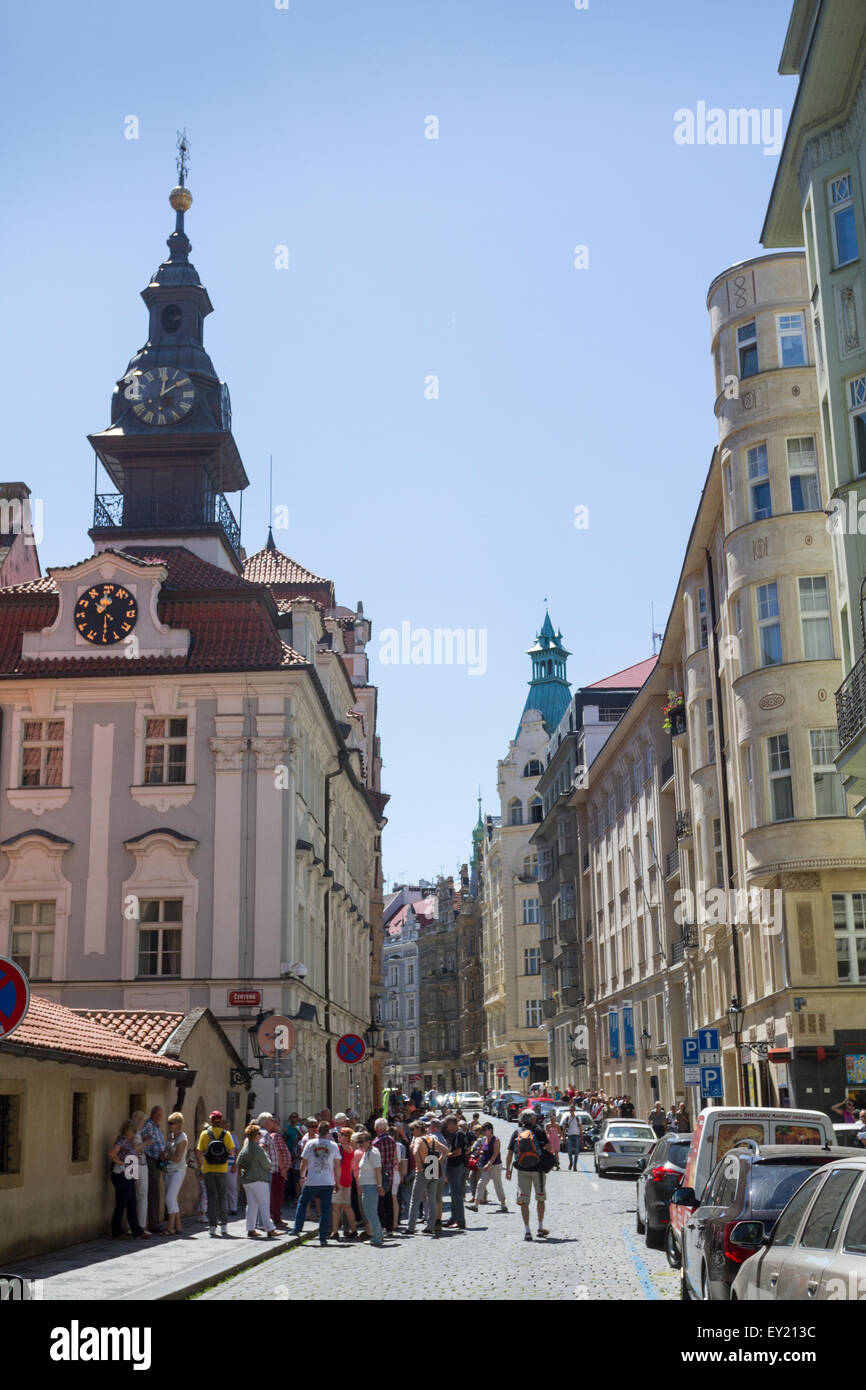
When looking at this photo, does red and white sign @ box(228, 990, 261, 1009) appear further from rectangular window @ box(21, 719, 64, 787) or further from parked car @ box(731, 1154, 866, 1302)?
parked car @ box(731, 1154, 866, 1302)

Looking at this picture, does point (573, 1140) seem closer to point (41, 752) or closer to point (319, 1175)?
point (41, 752)

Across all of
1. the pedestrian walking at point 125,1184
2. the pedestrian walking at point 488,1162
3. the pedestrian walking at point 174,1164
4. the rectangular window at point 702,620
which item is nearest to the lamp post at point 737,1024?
the pedestrian walking at point 488,1162

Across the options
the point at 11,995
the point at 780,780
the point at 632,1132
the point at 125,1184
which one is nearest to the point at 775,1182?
the point at 11,995

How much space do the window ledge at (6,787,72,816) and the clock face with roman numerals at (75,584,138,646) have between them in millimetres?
3721

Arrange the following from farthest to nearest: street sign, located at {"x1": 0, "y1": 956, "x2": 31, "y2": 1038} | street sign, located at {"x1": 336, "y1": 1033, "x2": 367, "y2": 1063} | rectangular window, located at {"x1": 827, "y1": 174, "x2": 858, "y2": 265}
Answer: rectangular window, located at {"x1": 827, "y1": 174, "x2": 858, "y2": 265}, street sign, located at {"x1": 336, "y1": 1033, "x2": 367, "y2": 1063}, street sign, located at {"x1": 0, "y1": 956, "x2": 31, "y2": 1038}

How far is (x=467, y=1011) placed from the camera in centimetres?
13912

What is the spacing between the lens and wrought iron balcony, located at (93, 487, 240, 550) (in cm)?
4359

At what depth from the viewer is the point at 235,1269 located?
1720 cm

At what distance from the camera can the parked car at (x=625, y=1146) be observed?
125 feet

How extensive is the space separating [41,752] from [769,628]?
55.7 ft

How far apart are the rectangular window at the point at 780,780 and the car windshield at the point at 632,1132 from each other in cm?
956

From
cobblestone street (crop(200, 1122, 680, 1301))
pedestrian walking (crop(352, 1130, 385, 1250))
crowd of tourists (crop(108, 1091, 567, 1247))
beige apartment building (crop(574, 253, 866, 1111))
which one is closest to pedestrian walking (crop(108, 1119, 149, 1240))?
crowd of tourists (crop(108, 1091, 567, 1247))

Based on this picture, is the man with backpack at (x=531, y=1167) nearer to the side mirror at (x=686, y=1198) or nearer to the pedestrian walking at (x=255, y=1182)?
the pedestrian walking at (x=255, y=1182)

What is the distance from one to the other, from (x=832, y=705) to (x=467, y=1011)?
109 meters
